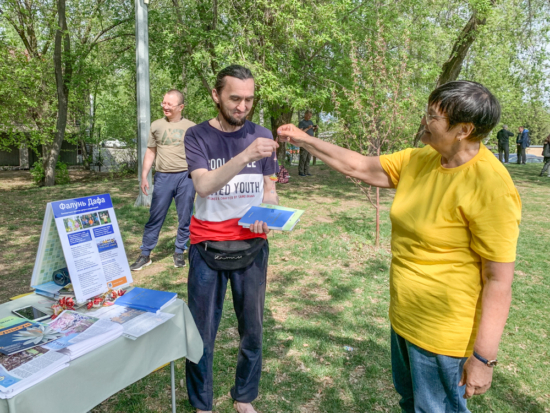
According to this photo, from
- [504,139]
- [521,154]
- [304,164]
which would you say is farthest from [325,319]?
[521,154]

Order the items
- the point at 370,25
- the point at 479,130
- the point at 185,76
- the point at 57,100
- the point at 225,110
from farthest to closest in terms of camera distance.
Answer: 1. the point at 57,100
2. the point at 185,76
3. the point at 370,25
4. the point at 225,110
5. the point at 479,130

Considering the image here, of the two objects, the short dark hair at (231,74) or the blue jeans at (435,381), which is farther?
the short dark hair at (231,74)

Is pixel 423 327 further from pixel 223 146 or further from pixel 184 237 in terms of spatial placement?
pixel 184 237

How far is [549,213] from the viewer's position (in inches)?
372

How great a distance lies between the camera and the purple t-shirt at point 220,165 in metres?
2.39

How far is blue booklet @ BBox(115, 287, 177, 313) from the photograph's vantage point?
7.17ft

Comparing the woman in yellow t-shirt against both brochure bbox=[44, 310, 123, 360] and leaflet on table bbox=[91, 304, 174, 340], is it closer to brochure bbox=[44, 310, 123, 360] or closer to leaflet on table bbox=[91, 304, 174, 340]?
leaflet on table bbox=[91, 304, 174, 340]

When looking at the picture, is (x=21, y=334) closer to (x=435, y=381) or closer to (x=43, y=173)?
(x=435, y=381)

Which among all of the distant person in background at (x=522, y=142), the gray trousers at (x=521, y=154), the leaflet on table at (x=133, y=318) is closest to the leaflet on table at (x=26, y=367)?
the leaflet on table at (x=133, y=318)

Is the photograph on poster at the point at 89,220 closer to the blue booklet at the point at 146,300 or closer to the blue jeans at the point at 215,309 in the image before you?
the blue booklet at the point at 146,300

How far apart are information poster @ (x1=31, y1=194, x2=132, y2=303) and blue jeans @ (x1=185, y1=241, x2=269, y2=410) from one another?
45cm

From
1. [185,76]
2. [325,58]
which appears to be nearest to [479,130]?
[325,58]

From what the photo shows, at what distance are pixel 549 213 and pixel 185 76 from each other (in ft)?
36.9

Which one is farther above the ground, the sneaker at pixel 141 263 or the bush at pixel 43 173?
the bush at pixel 43 173
